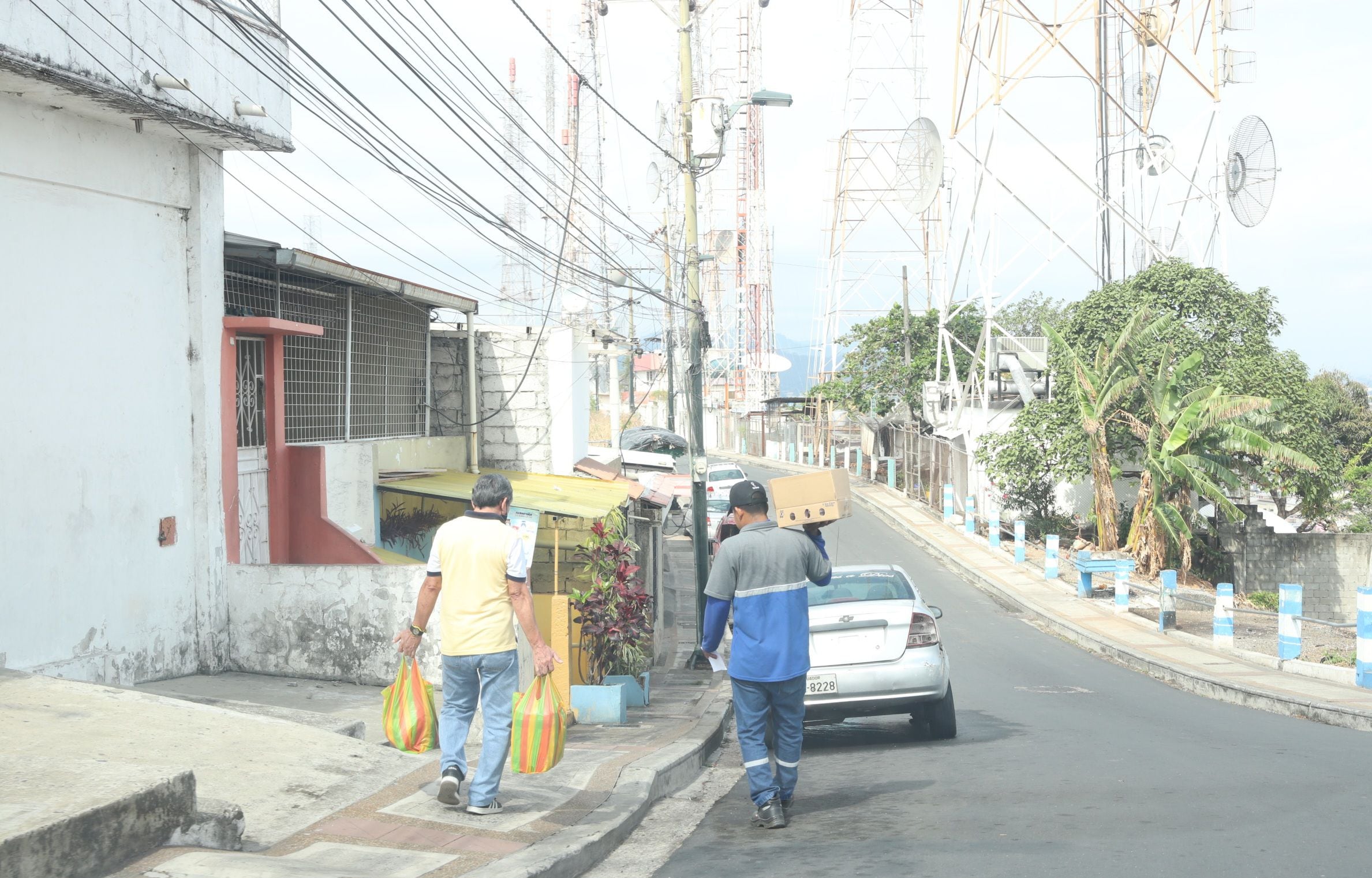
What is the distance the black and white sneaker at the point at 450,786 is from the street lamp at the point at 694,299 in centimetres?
1030

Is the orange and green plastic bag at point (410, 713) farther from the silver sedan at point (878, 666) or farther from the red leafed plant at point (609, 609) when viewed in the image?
the red leafed plant at point (609, 609)

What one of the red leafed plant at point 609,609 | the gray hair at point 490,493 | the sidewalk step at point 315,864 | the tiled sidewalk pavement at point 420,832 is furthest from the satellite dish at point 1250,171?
the sidewalk step at point 315,864

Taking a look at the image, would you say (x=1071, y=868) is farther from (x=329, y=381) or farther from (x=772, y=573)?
(x=329, y=381)

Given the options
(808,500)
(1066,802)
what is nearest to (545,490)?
(808,500)

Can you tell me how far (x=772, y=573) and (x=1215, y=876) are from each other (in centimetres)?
267

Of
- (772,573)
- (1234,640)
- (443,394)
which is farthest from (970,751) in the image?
(443,394)

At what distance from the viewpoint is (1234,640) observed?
17.0 metres

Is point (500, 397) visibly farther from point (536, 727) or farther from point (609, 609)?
point (536, 727)

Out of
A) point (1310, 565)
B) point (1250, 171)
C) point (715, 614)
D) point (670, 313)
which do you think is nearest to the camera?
point (715, 614)

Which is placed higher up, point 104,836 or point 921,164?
point 921,164

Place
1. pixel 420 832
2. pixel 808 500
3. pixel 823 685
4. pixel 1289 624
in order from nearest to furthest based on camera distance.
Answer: pixel 420 832
pixel 808 500
pixel 823 685
pixel 1289 624

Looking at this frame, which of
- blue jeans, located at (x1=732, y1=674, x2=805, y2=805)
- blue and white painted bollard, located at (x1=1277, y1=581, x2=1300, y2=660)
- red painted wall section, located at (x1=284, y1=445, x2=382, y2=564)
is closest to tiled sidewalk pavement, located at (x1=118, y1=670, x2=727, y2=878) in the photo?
blue jeans, located at (x1=732, y1=674, x2=805, y2=805)

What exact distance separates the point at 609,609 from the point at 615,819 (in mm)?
4229

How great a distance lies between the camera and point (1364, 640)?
12.8 m
